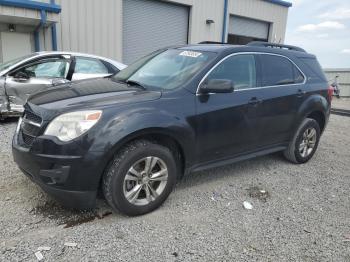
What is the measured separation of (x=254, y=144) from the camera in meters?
4.22

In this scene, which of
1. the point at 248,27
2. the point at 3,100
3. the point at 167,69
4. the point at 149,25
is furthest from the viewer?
the point at 248,27

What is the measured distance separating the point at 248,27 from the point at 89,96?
16.5m

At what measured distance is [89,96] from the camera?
320 centimetres

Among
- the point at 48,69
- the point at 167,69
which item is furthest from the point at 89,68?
the point at 167,69

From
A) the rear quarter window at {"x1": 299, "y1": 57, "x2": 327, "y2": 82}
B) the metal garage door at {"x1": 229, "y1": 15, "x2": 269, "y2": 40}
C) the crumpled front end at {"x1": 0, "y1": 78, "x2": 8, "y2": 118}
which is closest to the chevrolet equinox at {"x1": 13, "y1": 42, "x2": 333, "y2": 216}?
the rear quarter window at {"x1": 299, "y1": 57, "x2": 327, "y2": 82}

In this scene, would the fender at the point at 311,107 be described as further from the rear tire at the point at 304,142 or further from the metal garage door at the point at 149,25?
the metal garage door at the point at 149,25

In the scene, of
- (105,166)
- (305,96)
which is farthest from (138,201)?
(305,96)

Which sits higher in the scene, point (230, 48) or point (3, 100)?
point (230, 48)

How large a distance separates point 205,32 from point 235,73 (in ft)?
39.5

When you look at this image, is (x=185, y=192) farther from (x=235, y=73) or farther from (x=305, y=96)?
(x=305, y=96)

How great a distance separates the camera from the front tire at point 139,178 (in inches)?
118

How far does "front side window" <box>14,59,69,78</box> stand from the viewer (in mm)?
6695

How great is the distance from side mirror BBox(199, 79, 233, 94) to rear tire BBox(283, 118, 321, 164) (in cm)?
191

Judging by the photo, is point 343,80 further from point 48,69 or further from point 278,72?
point 48,69
